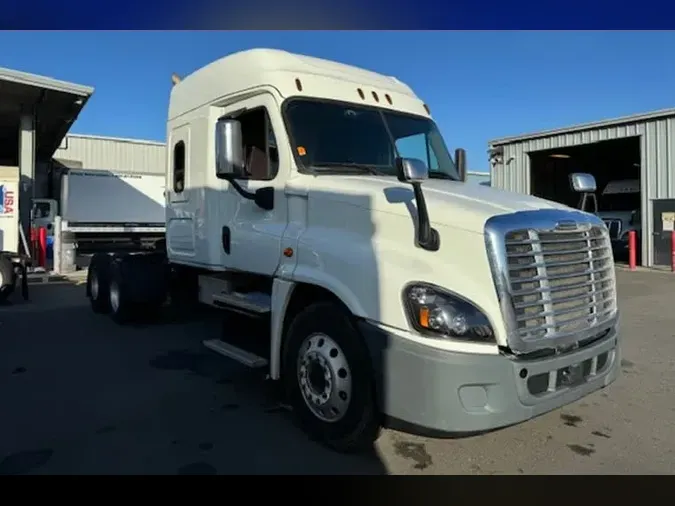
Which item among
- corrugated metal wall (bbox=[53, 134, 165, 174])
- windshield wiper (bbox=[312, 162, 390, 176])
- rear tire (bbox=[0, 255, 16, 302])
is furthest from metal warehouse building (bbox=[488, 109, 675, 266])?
corrugated metal wall (bbox=[53, 134, 165, 174])

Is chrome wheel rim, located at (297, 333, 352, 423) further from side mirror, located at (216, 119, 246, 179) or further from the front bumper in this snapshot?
side mirror, located at (216, 119, 246, 179)

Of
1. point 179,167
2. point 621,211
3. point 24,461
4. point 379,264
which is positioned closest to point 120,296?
point 179,167

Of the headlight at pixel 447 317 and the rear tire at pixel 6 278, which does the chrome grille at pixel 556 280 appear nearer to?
the headlight at pixel 447 317

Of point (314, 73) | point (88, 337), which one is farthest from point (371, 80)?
point (88, 337)

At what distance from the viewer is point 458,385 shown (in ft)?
10.3

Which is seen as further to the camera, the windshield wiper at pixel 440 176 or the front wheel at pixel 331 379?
the windshield wiper at pixel 440 176

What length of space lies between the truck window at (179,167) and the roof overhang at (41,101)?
11382mm

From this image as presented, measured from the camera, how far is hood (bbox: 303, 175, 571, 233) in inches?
135

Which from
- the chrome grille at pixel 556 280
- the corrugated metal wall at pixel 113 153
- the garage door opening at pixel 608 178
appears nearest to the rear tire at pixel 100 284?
the chrome grille at pixel 556 280

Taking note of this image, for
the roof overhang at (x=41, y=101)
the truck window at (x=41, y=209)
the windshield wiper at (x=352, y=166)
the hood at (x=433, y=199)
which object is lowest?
A: the hood at (x=433, y=199)

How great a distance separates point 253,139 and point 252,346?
175cm

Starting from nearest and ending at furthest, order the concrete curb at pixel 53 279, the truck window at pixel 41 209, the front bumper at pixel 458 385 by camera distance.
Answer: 1. the front bumper at pixel 458 385
2. the concrete curb at pixel 53 279
3. the truck window at pixel 41 209

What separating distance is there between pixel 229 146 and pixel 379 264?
1590 mm

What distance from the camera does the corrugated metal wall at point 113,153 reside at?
103 ft
